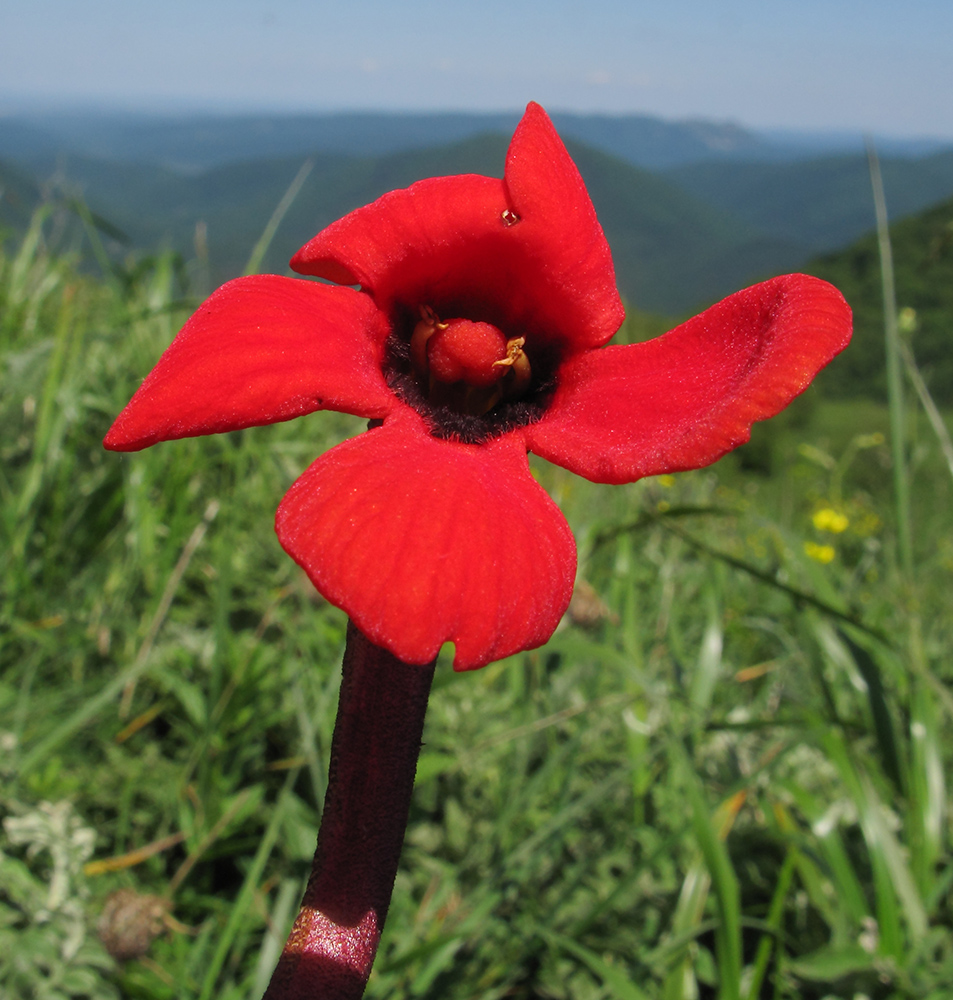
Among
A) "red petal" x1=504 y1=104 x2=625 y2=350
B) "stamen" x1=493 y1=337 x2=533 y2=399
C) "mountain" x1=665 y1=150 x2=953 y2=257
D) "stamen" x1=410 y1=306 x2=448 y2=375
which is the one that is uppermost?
"red petal" x1=504 y1=104 x2=625 y2=350

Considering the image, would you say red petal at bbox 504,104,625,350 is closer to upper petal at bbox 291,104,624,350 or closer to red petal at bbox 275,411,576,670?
upper petal at bbox 291,104,624,350

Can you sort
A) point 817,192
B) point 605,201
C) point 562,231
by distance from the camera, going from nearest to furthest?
point 562,231 → point 605,201 → point 817,192

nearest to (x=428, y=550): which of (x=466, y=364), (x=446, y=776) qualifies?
(x=466, y=364)

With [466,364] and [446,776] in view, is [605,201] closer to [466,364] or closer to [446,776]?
[446,776]

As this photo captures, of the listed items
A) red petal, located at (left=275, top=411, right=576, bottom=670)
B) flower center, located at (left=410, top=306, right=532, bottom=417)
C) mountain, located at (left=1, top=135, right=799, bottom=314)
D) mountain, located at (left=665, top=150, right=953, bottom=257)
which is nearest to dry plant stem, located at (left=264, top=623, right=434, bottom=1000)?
red petal, located at (left=275, top=411, right=576, bottom=670)

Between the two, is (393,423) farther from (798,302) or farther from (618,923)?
(618,923)
